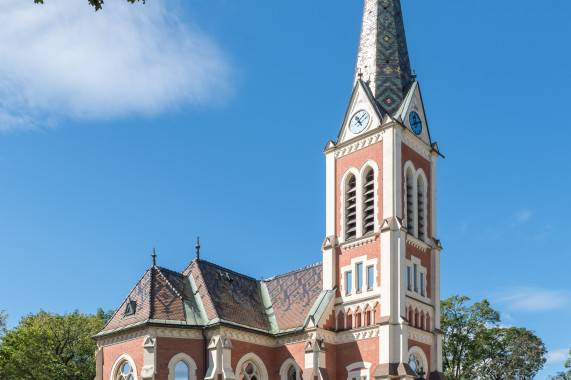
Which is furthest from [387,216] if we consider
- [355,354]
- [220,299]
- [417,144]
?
[220,299]

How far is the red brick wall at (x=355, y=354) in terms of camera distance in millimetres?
39562

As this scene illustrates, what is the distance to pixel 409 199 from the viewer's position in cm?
4425

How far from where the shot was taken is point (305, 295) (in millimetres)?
44938

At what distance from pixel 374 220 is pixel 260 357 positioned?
10.7m

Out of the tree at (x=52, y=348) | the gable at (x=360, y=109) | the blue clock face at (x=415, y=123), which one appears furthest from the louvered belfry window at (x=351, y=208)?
the tree at (x=52, y=348)

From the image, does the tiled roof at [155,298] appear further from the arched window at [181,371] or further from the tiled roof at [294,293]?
the tiled roof at [294,293]

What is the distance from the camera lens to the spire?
46969mm

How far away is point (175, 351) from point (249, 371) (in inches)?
194

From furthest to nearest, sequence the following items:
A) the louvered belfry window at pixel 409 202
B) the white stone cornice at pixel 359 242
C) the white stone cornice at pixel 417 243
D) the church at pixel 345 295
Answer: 1. the louvered belfry window at pixel 409 202
2. the white stone cornice at pixel 417 243
3. the white stone cornice at pixel 359 242
4. the church at pixel 345 295

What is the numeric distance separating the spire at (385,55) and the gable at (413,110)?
0.61m

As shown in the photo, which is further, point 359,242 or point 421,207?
point 421,207

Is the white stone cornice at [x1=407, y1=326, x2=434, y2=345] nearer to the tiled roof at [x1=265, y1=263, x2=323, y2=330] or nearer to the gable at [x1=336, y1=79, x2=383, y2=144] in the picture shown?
the tiled roof at [x1=265, y1=263, x2=323, y2=330]

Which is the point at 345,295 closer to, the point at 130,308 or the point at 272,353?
the point at 272,353

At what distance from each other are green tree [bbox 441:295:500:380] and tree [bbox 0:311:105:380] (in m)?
30.4
